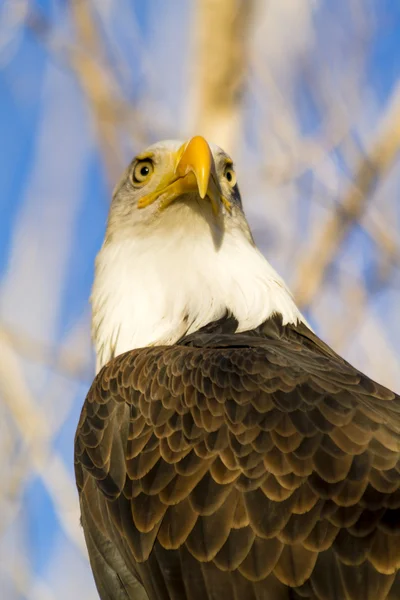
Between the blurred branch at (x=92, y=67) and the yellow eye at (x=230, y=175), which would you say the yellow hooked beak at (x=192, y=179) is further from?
the blurred branch at (x=92, y=67)

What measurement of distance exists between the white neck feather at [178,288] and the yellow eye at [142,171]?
0.38 metres

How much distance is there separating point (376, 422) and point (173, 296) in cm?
168

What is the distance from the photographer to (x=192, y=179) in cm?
546

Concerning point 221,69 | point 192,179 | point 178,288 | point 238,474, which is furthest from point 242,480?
point 221,69

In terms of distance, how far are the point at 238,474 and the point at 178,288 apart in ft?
5.27

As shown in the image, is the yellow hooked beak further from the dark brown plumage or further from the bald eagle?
the dark brown plumage

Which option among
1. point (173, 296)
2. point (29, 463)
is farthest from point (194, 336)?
point (29, 463)

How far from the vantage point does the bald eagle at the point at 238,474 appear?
12.8 ft

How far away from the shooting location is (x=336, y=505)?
3.92 meters

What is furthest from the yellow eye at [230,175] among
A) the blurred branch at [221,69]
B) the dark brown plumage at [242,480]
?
the dark brown plumage at [242,480]

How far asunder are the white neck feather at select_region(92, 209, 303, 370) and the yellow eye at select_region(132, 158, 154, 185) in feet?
1.24

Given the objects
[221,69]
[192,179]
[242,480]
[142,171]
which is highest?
[221,69]

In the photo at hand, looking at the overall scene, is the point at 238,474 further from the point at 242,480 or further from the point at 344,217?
the point at 344,217

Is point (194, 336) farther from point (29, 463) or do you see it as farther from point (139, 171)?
point (29, 463)
